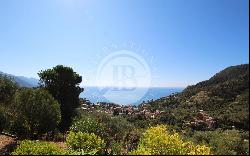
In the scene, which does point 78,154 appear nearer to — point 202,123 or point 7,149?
point 7,149

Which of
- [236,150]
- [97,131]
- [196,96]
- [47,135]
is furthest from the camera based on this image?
[196,96]

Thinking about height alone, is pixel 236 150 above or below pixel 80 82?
below

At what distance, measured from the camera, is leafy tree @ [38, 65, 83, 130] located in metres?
42.3

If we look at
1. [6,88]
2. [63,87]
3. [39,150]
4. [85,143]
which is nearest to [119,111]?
[63,87]

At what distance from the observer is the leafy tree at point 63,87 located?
139 ft

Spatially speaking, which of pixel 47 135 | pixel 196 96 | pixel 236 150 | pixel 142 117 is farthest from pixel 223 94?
pixel 236 150

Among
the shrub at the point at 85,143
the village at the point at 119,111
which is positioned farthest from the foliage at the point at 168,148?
the village at the point at 119,111

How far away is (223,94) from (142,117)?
16986 mm

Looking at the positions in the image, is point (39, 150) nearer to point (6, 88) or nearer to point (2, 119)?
point (2, 119)

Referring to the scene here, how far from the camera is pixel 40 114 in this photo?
1129 inches

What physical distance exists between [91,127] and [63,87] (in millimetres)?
16203

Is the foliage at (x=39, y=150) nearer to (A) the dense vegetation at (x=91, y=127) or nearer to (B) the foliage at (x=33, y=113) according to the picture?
(A) the dense vegetation at (x=91, y=127)

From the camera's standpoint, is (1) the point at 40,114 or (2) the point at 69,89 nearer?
(1) the point at 40,114

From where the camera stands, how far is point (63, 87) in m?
43.0
